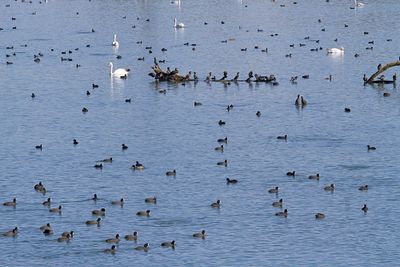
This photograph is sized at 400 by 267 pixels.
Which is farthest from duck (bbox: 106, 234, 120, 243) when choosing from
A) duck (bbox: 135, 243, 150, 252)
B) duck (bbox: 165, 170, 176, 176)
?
duck (bbox: 165, 170, 176, 176)

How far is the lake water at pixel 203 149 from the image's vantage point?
62562 mm

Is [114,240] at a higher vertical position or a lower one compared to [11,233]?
lower

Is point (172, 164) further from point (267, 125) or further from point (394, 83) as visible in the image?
point (394, 83)

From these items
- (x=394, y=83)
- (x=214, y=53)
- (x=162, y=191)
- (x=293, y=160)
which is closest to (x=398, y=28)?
(x=214, y=53)

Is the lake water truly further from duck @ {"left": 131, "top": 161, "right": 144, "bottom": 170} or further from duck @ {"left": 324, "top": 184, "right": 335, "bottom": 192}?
duck @ {"left": 131, "top": 161, "right": 144, "bottom": 170}

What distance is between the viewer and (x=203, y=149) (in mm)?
84688

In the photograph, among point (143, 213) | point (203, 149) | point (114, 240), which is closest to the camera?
point (114, 240)

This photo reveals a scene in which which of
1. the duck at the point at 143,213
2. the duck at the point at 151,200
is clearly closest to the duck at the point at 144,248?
the duck at the point at 143,213

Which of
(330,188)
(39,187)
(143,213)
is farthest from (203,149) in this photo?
(143,213)

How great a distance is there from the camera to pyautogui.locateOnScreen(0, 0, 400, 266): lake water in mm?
62562

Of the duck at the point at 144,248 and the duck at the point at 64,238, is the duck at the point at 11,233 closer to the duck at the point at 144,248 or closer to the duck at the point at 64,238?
the duck at the point at 64,238

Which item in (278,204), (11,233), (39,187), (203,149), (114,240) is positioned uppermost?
(203,149)

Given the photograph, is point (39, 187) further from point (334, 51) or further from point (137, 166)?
point (334, 51)

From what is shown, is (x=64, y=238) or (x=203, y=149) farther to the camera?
(x=203, y=149)
